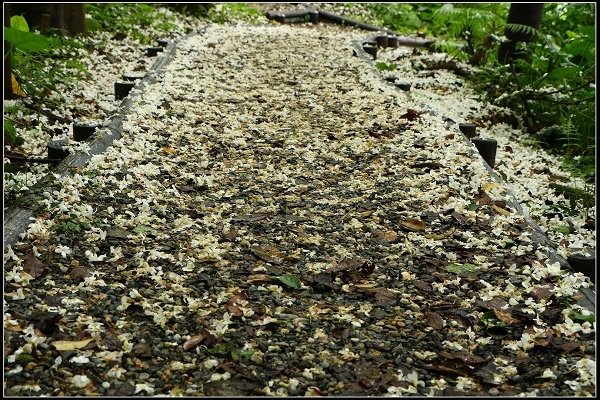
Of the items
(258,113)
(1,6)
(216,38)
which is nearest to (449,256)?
(258,113)

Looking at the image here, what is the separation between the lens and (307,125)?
621cm

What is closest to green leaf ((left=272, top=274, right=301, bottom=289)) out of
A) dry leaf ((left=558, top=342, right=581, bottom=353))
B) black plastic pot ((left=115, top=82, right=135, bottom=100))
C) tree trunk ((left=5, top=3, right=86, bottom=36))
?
dry leaf ((left=558, top=342, right=581, bottom=353))

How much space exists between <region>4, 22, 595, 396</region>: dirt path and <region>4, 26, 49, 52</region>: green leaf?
2.88 feet

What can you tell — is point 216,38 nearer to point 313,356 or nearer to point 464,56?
point 464,56

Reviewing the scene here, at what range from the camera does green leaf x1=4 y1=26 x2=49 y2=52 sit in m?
4.22

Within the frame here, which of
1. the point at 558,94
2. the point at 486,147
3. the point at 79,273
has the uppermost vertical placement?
the point at 558,94

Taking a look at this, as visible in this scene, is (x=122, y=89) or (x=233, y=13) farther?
(x=233, y=13)

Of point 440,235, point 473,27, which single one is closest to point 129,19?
point 473,27

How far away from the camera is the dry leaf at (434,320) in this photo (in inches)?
120

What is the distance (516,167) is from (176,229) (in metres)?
3.80

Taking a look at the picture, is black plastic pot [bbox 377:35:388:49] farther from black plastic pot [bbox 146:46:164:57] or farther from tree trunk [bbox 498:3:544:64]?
black plastic pot [bbox 146:46:164:57]

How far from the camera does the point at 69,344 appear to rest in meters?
2.69

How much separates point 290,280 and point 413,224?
113 cm

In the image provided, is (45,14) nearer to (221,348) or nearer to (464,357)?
(221,348)
